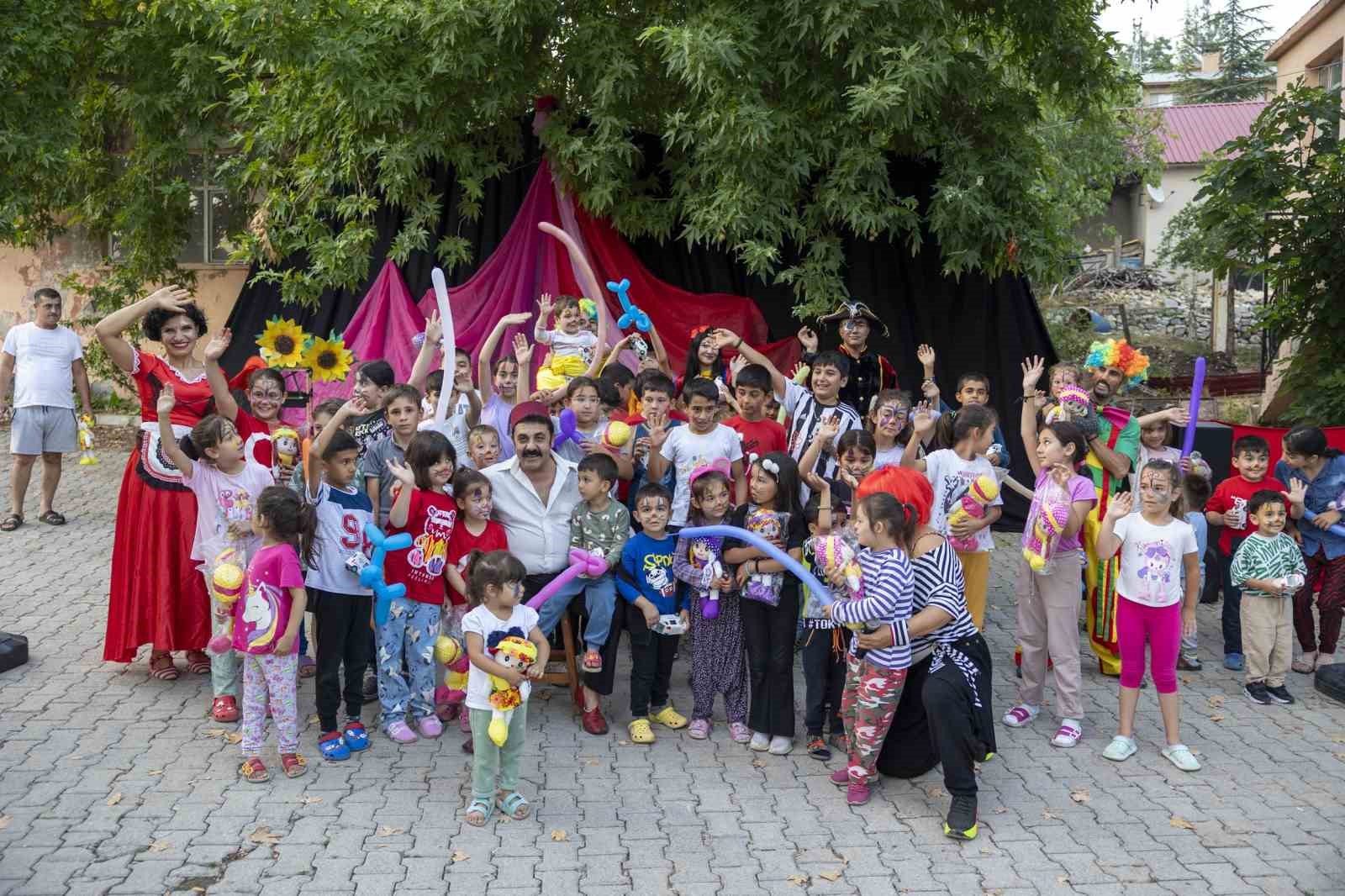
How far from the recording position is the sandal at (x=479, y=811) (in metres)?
4.85

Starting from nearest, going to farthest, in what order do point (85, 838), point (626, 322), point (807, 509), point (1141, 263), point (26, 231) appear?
point (85, 838)
point (807, 509)
point (626, 322)
point (26, 231)
point (1141, 263)

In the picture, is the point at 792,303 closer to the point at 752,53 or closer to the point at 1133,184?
the point at 752,53

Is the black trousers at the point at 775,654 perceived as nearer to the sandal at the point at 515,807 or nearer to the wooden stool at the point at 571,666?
the wooden stool at the point at 571,666

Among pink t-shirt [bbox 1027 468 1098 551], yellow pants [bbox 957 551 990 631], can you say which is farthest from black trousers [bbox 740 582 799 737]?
pink t-shirt [bbox 1027 468 1098 551]

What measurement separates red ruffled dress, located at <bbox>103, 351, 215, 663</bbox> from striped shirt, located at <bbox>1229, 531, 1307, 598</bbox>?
5381mm

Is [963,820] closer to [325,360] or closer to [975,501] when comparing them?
[975,501]

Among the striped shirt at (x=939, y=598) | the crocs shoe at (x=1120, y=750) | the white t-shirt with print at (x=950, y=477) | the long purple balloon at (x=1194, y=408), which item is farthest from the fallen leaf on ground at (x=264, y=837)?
the long purple balloon at (x=1194, y=408)

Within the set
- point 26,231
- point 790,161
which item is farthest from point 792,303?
point 26,231

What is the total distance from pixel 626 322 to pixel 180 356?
2643mm

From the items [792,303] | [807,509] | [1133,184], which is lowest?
[807,509]

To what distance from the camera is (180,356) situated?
6.30m

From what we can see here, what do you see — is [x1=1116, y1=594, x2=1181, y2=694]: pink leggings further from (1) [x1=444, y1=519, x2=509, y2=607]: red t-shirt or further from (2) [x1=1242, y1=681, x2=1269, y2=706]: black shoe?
(1) [x1=444, y1=519, x2=509, y2=607]: red t-shirt

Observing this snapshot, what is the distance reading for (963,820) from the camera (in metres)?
4.79

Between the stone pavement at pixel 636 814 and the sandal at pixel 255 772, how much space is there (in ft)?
0.18
